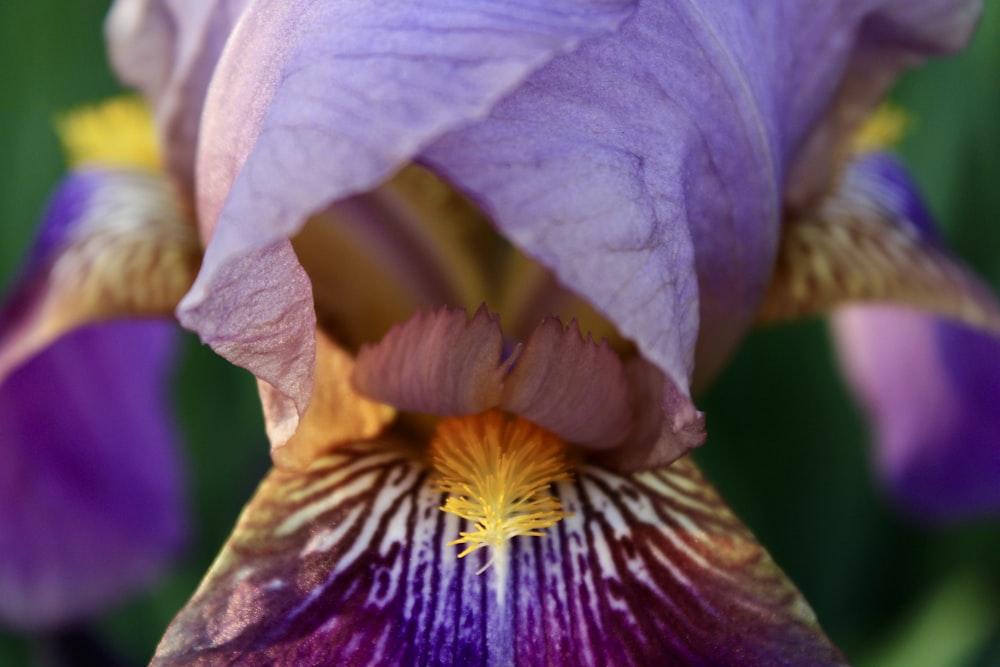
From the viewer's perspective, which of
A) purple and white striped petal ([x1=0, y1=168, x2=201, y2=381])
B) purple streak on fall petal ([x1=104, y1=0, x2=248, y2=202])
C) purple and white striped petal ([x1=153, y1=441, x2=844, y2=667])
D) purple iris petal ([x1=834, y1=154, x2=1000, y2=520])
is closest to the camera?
purple and white striped petal ([x1=153, y1=441, x2=844, y2=667])

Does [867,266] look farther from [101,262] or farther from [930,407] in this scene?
[101,262]

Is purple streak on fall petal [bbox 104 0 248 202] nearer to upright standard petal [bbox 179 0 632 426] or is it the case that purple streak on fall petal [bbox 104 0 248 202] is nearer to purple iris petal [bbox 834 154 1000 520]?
upright standard petal [bbox 179 0 632 426]

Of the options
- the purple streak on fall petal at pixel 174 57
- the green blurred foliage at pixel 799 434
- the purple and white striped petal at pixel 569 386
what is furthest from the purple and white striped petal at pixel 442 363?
the green blurred foliage at pixel 799 434

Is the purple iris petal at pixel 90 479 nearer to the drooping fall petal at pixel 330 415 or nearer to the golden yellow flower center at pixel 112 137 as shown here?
the golden yellow flower center at pixel 112 137

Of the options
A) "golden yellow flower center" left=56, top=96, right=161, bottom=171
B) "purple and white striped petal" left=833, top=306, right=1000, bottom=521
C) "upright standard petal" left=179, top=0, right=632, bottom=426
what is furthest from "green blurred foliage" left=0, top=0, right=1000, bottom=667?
"upright standard petal" left=179, top=0, right=632, bottom=426

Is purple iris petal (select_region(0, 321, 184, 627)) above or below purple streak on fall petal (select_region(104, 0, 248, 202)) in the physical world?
below

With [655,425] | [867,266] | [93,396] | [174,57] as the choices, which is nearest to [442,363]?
[655,425]

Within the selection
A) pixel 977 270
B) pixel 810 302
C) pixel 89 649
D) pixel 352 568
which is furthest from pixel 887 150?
pixel 89 649
